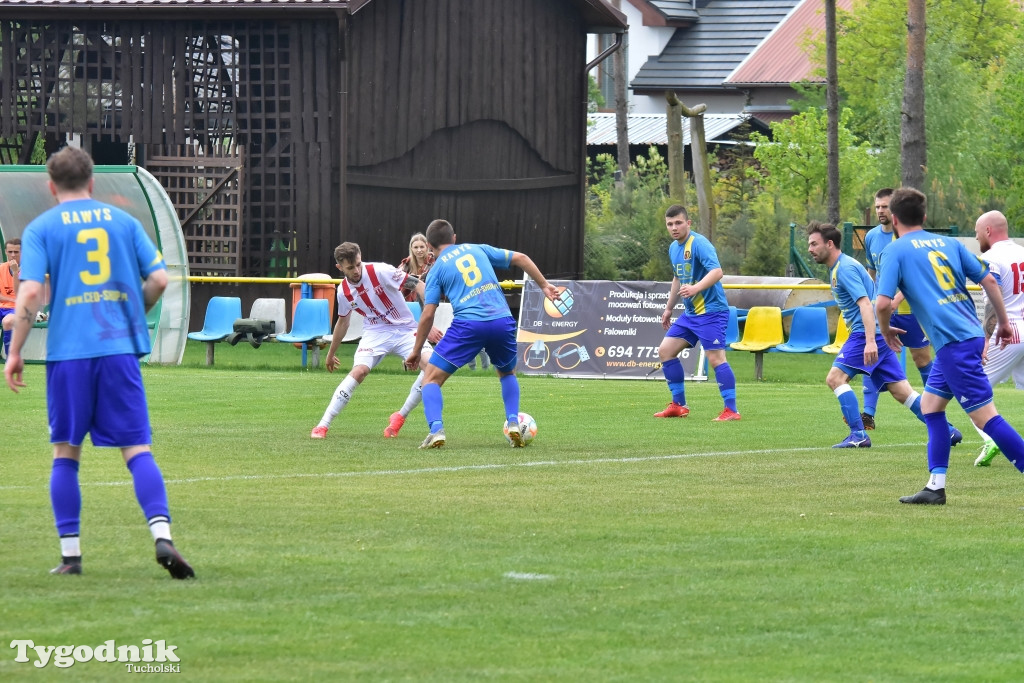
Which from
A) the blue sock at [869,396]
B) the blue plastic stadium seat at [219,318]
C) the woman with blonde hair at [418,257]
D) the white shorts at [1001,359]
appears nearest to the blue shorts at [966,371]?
the white shorts at [1001,359]

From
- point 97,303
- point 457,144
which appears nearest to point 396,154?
point 457,144

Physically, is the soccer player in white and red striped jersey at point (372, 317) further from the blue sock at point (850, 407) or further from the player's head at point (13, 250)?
the player's head at point (13, 250)

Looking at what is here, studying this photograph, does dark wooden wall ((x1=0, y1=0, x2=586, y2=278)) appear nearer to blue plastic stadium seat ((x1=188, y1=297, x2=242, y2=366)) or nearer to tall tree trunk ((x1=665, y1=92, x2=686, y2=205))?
blue plastic stadium seat ((x1=188, y1=297, x2=242, y2=366))

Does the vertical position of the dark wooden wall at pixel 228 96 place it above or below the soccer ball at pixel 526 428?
above

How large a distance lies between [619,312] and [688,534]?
42.6ft

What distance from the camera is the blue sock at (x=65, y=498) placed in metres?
7.35

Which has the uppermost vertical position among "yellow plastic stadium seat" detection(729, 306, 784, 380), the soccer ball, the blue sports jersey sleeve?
the blue sports jersey sleeve

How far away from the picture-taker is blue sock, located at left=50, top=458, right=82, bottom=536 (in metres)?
7.35

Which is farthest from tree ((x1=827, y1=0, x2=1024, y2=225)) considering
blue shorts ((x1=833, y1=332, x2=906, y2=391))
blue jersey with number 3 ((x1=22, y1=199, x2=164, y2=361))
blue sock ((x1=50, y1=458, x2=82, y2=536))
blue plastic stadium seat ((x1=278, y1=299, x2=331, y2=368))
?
blue sock ((x1=50, y1=458, x2=82, y2=536))

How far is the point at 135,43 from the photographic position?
2755cm

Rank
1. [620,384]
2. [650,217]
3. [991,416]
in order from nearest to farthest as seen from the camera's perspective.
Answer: [991,416], [620,384], [650,217]

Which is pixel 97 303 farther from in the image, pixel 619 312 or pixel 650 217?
pixel 650 217

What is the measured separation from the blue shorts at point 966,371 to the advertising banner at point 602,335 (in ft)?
37.5

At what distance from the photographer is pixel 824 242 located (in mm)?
13383
